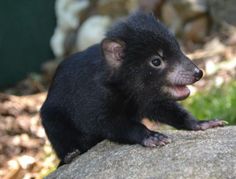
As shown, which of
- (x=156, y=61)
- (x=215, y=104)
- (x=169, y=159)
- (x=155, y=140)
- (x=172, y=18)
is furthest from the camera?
(x=172, y=18)

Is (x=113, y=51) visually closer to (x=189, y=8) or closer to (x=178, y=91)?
(x=178, y=91)

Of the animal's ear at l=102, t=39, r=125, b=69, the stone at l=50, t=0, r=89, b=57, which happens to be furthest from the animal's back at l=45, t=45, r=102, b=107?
the stone at l=50, t=0, r=89, b=57

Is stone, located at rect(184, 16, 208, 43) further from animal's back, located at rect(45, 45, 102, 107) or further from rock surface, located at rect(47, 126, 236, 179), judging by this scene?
rock surface, located at rect(47, 126, 236, 179)

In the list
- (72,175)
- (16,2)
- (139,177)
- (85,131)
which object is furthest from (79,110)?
(16,2)

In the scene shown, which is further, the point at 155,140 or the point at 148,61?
the point at 148,61

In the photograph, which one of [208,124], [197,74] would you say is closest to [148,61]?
[197,74]

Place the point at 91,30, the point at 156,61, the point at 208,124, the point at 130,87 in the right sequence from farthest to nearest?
the point at 91,30, the point at 208,124, the point at 130,87, the point at 156,61
